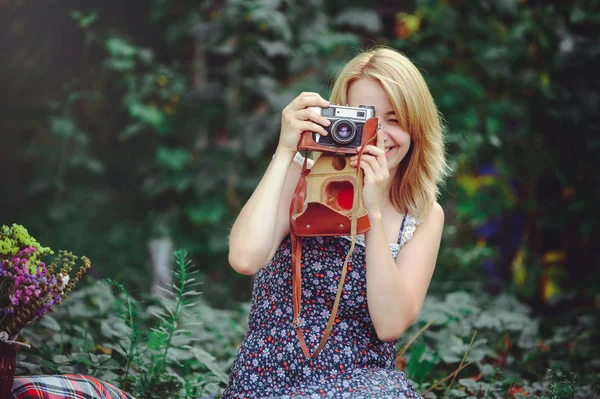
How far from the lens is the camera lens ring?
1668 millimetres

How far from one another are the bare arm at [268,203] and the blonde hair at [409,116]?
0.23 meters

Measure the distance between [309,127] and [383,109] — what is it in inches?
10.4

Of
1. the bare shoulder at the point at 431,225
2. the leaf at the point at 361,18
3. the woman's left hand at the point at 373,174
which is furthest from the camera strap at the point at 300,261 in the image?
the leaf at the point at 361,18

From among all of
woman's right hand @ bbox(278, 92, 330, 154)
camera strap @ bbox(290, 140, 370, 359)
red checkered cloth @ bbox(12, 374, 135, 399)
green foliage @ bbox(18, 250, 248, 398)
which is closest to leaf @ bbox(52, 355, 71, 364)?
green foliage @ bbox(18, 250, 248, 398)

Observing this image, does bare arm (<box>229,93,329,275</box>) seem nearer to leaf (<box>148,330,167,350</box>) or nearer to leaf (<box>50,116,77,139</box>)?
leaf (<box>148,330,167,350</box>)

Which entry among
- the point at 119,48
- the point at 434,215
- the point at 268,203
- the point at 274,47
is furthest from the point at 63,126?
the point at 434,215

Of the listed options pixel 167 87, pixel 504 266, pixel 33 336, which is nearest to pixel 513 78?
pixel 504 266

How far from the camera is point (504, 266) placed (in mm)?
4574

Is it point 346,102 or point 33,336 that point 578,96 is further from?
point 33,336

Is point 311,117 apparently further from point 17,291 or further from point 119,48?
point 119,48

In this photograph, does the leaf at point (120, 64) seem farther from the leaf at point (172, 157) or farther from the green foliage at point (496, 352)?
the green foliage at point (496, 352)

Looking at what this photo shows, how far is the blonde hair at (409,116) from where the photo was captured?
5.98 ft

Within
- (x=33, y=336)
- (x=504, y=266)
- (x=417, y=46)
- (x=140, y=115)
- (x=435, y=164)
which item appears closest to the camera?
(x=435, y=164)

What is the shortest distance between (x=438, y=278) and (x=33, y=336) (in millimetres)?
2416
